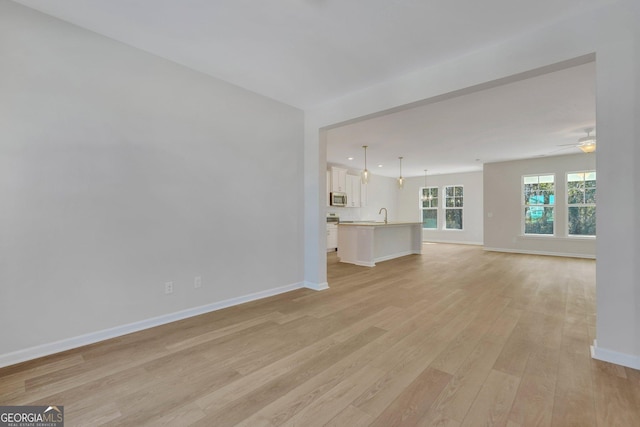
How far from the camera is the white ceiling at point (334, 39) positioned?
2.13 m

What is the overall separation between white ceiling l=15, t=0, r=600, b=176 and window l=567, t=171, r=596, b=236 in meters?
3.89

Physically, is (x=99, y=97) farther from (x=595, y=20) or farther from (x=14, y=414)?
(x=595, y=20)

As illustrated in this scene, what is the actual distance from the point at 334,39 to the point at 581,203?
8135 millimetres

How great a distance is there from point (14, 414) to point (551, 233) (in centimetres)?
1000

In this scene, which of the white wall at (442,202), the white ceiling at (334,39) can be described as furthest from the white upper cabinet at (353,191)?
the white ceiling at (334,39)

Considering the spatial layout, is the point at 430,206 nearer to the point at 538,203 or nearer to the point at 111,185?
the point at 538,203

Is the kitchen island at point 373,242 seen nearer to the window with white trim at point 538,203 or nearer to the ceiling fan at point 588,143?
the window with white trim at point 538,203

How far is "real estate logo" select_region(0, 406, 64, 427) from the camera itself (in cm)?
153

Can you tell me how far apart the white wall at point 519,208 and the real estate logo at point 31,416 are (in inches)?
→ 377

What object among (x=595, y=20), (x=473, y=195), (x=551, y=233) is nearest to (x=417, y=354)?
(x=595, y=20)

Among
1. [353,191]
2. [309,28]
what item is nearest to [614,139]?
[309,28]

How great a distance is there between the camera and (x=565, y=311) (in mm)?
3211

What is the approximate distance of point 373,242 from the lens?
612 centimetres

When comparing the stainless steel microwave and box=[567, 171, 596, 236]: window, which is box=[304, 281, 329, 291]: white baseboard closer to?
the stainless steel microwave
